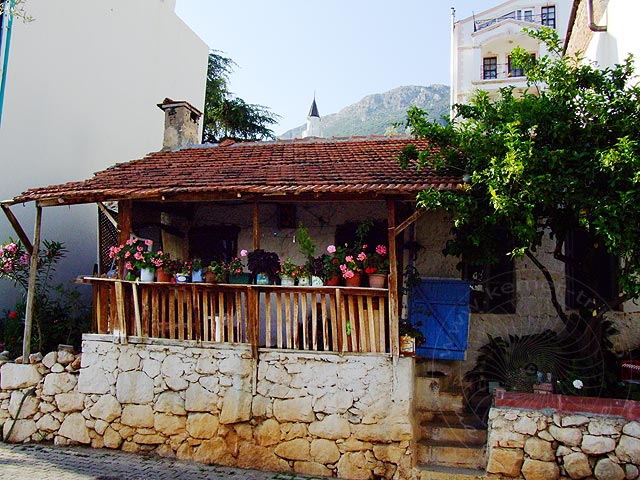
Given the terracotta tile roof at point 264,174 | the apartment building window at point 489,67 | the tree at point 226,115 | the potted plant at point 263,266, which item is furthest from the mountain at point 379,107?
the potted plant at point 263,266

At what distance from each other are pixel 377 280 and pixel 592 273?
3776 mm

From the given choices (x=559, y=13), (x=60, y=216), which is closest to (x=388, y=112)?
(x=559, y=13)

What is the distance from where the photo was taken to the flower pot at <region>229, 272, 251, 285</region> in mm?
7430

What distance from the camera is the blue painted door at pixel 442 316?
805 cm

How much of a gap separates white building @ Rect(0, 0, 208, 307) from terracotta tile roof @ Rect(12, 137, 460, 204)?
2212 mm

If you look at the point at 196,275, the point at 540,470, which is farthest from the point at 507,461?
the point at 196,275

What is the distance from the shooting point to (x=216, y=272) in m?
Answer: 7.38

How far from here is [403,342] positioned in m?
6.89

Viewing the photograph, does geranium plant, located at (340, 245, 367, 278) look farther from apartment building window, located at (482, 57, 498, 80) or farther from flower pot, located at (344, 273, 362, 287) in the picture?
apartment building window, located at (482, 57, 498, 80)

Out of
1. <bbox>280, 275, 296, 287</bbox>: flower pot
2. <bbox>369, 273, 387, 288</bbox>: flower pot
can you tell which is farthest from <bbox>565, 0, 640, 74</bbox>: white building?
<bbox>280, 275, 296, 287</bbox>: flower pot

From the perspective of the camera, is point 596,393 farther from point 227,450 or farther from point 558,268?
point 227,450

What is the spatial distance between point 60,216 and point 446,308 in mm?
7846

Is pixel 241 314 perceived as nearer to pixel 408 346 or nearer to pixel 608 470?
pixel 408 346

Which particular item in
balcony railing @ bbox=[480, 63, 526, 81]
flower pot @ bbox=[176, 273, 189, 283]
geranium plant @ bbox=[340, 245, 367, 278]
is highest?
balcony railing @ bbox=[480, 63, 526, 81]
